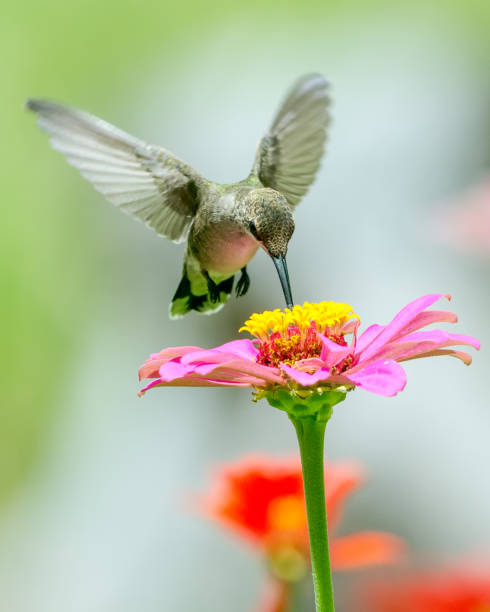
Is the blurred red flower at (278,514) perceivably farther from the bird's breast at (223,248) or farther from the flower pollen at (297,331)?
the flower pollen at (297,331)

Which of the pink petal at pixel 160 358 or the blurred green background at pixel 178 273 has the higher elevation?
the blurred green background at pixel 178 273

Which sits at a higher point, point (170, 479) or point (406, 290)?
point (406, 290)

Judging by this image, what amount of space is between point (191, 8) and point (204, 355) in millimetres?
2998

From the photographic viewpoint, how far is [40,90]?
129 inches

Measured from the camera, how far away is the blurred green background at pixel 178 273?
216 cm

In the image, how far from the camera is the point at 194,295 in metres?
1.03

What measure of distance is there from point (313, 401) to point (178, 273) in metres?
1.91

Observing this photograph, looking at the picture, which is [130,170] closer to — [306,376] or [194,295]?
[194,295]

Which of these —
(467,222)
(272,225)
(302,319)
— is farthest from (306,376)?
(467,222)

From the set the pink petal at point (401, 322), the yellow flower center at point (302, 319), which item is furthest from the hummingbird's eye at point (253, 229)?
the pink petal at point (401, 322)

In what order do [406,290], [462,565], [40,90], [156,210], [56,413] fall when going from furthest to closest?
[40,90], [56,413], [406,290], [462,565], [156,210]

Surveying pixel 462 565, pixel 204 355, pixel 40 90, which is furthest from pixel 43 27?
pixel 204 355

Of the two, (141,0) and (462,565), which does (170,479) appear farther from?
(141,0)

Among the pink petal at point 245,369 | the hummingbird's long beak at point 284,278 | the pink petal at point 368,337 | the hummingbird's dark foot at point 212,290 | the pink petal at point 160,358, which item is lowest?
the pink petal at point 245,369
